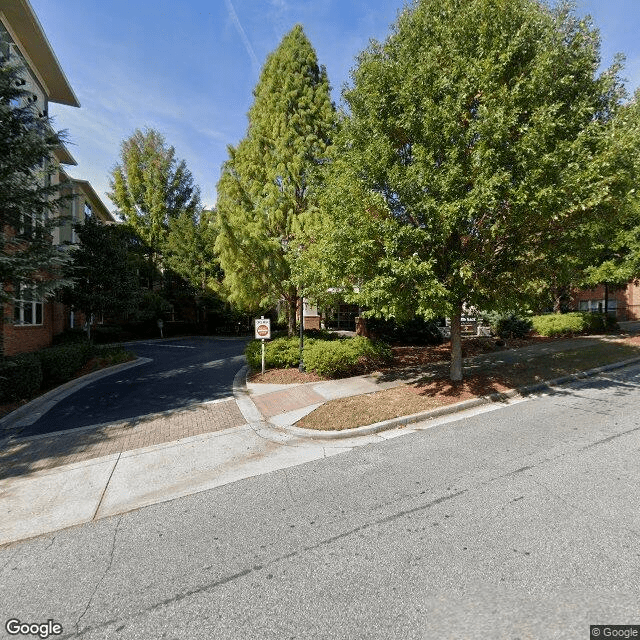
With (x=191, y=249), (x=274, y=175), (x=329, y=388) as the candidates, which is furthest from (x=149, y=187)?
(x=329, y=388)

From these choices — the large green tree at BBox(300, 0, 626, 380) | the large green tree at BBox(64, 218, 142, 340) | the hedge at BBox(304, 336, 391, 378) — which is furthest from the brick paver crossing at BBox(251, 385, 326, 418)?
the large green tree at BBox(64, 218, 142, 340)

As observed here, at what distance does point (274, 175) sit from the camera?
38.7 feet

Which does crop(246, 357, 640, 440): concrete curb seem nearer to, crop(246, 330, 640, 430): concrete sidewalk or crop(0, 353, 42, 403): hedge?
crop(246, 330, 640, 430): concrete sidewalk

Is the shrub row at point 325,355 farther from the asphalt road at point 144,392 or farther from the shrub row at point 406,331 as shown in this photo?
the shrub row at point 406,331

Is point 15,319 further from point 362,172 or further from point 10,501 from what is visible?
point 362,172

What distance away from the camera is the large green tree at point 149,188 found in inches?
1045

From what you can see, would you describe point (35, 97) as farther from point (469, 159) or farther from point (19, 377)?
point (469, 159)

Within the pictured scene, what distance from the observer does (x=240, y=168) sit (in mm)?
12398

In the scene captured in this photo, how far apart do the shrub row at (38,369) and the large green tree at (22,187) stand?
6.27ft

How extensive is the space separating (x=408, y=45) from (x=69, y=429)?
11299mm

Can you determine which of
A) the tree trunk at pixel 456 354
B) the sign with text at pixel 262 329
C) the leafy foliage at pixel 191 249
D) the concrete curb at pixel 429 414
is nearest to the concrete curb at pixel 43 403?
the sign with text at pixel 262 329

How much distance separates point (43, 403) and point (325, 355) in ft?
25.3

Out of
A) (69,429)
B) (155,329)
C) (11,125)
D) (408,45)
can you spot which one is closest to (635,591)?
(69,429)

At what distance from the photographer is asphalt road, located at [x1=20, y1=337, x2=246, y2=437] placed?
7.82 m
